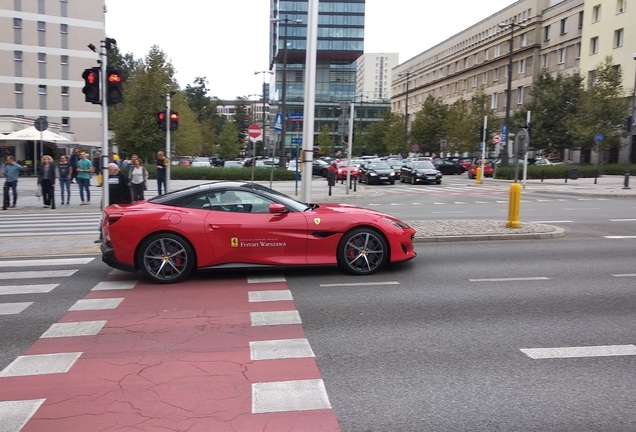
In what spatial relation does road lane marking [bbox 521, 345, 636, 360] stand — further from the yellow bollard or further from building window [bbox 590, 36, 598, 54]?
building window [bbox 590, 36, 598, 54]

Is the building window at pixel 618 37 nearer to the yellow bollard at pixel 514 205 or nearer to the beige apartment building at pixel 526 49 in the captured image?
the beige apartment building at pixel 526 49

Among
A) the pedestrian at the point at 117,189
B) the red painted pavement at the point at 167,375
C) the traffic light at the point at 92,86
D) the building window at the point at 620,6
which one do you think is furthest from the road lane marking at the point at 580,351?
the building window at the point at 620,6

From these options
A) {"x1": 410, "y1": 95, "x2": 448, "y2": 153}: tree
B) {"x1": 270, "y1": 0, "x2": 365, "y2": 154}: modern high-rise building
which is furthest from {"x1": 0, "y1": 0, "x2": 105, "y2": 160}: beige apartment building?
{"x1": 410, "y1": 95, "x2": 448, "y2": 153}: tree

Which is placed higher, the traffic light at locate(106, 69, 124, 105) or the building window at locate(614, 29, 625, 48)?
the building window at locate(614, 29, 625, 48)

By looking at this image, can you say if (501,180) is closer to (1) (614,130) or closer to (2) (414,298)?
(1) (614,130)

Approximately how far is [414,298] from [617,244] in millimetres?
6495

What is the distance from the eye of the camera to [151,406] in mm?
3979

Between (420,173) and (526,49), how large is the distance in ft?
134

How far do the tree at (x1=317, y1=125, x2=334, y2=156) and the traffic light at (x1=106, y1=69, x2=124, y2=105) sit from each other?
84.8 meters

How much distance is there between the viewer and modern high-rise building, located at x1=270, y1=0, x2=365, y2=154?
94.6 m

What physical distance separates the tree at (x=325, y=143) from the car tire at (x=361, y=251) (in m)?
88.2

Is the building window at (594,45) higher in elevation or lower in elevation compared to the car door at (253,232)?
higher

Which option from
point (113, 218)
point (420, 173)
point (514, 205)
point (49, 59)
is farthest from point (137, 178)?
point (49, 59)

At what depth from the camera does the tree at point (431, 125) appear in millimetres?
68500
